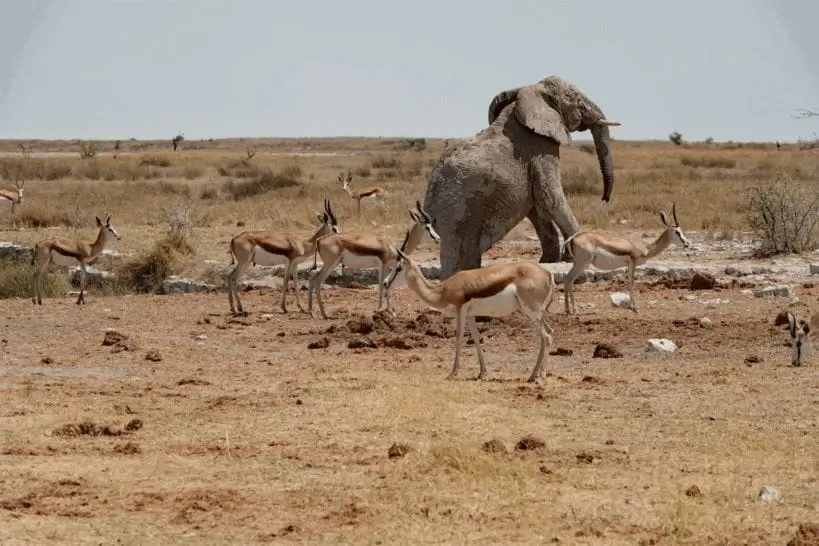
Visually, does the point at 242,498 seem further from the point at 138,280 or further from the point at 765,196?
the point at 765,196

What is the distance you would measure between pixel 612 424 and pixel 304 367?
436 centimetres

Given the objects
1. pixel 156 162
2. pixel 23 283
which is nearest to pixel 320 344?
pixel 23 283

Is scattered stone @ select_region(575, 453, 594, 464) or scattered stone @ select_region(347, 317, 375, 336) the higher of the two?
scattered stone @ select_region(575, 453, 594, 464)

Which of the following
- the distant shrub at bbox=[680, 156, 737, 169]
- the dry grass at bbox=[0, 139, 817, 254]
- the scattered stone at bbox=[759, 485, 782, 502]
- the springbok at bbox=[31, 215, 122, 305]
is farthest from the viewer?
the distant shrub at bbox=[680, 156, 737, 169]

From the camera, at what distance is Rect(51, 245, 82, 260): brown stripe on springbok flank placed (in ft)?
67.1

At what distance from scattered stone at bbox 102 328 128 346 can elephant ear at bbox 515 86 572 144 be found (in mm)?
7122

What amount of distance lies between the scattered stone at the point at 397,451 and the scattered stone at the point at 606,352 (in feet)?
17.1

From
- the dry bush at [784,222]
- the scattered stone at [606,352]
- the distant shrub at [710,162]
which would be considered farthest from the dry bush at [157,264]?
the distant shrub at [710,162]

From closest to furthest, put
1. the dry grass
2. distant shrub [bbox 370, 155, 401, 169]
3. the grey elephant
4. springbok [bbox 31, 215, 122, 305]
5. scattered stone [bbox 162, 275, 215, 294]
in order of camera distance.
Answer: the grey elephant < springbok [bbox 31, 215, 122, 305] < scattered stone [bbox 162, 275, 215, 294] < the dry grass < distant shrub [bbox 370, 155, 401, 169]

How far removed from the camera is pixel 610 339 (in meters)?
15.6

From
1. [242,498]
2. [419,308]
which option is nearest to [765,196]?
[419,308]

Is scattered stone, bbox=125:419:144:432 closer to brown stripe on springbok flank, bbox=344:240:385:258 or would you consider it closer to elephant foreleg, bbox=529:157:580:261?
brown stripe on springbok flank, bbox=344:240:385:258

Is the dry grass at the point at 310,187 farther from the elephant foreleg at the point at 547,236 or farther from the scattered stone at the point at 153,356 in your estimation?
the scattered stone at the point at 153,356

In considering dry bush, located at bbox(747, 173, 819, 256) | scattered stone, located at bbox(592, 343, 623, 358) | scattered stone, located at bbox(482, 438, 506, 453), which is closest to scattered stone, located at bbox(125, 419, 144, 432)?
scattered stone, located at bbox(482, 438, 506, 453)
